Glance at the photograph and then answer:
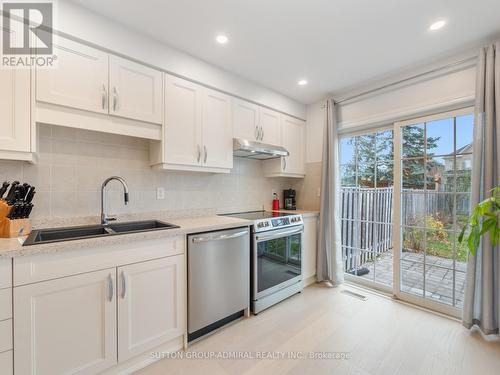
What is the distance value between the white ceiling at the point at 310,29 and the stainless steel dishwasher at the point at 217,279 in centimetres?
171

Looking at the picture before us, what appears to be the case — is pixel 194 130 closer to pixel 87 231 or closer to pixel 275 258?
pixel 87 231

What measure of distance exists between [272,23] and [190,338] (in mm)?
2651

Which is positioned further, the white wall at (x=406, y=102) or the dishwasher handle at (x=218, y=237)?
the white wall at (x=406, y=102)

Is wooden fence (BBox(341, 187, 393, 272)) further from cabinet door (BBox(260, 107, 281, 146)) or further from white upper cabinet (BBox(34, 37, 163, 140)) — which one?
white upper cabinet (BBox(34, 37, 163, 140))

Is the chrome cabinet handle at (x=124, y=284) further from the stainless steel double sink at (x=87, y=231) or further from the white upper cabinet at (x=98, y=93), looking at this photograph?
the white upper cabinet at (x=98, y=93)

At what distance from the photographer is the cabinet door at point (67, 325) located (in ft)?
3.82

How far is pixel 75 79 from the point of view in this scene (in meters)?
1.57

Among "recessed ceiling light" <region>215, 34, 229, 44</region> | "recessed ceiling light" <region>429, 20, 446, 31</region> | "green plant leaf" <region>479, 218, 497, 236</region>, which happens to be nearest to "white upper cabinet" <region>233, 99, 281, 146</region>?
"recessed ceiling light" <region>215, 34, 229, 44</region>

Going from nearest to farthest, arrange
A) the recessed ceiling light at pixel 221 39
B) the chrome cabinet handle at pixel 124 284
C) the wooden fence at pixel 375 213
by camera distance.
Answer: the chrome cabinet handle at pixel 124 284 < the recessed ceiling light at pixel 221 39 < the wooden fence at pixel 375 213

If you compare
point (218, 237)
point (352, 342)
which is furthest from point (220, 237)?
point (352, 342)

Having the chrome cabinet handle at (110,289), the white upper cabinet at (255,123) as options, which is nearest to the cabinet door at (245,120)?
the white upper cabinet at (255,123)

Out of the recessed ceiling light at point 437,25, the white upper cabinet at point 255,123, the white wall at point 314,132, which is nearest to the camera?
the recessed ceiling light at point 437,25

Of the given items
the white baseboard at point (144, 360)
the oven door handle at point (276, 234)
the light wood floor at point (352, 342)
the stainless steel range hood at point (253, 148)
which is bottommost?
the light wood floor at point (352, 342)

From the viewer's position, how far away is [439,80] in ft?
7.25
